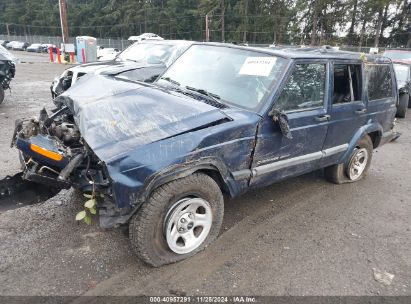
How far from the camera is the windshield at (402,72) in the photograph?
1133cm

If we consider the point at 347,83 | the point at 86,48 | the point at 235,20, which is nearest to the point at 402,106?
the point at 347,83

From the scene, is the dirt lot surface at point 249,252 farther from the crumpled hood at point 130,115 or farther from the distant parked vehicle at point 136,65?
the distant parked vehicle at point 136,65

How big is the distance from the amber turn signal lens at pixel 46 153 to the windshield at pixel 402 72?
11600 mm

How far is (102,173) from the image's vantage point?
8.81ft

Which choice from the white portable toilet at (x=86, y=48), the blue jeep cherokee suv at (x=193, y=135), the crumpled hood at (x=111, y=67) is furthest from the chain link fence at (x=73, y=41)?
the blue jeep cherokee suv at (x=193, y=135)

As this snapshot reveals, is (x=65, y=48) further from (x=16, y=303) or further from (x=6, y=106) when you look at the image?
(x=16, y=303)

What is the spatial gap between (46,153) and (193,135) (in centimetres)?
126

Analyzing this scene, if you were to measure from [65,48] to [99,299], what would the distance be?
908 inches

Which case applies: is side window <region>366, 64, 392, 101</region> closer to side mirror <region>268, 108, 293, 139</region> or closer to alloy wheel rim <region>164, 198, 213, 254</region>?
side mirror <region>268, 108, 293, 139</region>

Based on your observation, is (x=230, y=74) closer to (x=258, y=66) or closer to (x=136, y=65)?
(x=258, y=66)

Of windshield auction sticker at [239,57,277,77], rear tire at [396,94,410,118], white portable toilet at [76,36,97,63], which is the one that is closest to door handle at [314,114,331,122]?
windshield auction sticker at [239,57,277,77]

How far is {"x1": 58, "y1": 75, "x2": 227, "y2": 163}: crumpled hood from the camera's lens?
263cm

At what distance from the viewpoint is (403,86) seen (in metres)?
10.8

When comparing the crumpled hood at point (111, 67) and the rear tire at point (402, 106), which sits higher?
the crumpled hood at point (111, 67)
